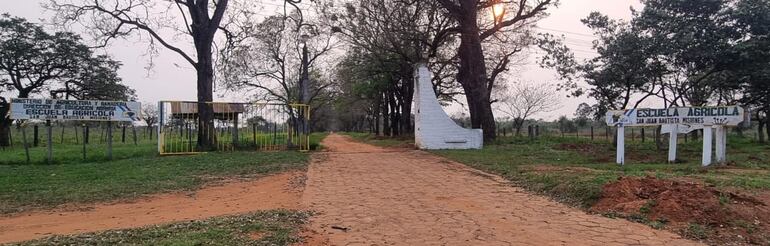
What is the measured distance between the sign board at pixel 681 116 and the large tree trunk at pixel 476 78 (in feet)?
27.1

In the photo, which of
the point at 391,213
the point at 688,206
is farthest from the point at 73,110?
the point at 688,206

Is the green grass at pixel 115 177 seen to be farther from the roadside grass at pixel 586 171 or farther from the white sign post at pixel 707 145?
the white sign post at pixel 707 145

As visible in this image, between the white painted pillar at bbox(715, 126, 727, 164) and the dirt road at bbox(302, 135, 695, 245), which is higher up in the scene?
the white painted pillar at bbox(715, 126, 727, 164)

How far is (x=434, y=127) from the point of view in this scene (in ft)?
61.1

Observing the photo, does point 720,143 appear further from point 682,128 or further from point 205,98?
point 205,98

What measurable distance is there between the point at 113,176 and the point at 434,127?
10805 mm

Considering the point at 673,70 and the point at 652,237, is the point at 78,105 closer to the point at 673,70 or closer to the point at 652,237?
the point at 652,237

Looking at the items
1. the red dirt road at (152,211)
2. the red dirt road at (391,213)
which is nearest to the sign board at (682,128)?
the red dirt road at (391,213)

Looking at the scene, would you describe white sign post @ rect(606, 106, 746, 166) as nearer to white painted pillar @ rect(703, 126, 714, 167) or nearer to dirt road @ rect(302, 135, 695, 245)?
white painted pillar @ rect(703, 126, 714, 167)

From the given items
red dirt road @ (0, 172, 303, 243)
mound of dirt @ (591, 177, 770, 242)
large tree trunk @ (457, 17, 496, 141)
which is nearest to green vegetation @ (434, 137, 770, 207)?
mound of dirt @ (591, 177, 770, 242)

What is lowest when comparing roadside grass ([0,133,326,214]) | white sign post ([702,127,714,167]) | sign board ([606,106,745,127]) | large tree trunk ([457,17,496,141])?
roadside grass ([0,133,326,214])

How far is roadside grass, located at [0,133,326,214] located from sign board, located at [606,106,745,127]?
7918 mm

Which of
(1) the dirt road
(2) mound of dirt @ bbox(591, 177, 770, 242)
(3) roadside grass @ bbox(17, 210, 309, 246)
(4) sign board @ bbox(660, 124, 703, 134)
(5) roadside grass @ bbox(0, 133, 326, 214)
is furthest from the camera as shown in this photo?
(4) sign board @ bbox(660, 124, 703, 134)

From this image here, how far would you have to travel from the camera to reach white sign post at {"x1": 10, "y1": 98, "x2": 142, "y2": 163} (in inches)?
592
